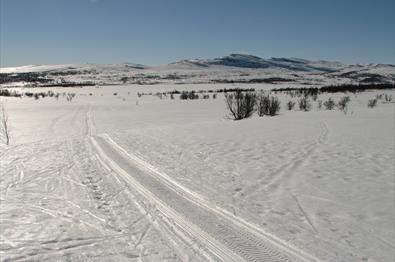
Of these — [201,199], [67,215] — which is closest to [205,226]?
[201,199]

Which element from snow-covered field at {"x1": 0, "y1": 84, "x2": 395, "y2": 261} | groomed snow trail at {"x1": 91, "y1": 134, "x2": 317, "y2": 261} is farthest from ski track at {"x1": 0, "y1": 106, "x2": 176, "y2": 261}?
groomed snow trail at {"x1": 91, "y1": 134, "x2": 317, "y2": 261}

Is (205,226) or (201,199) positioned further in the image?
(201,199)

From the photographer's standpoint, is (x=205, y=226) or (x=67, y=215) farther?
(x=67, y=215)

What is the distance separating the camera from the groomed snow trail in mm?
5160

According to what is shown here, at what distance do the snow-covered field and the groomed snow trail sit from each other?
0.06ft

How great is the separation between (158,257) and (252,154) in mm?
6802

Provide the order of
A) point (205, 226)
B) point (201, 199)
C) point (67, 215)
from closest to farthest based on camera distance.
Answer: point (205, 226)
point (67, 215)
point (201, 199)

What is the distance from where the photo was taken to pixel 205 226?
19.9 ft

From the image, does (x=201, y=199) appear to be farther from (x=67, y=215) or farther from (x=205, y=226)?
(x=67, y=215)

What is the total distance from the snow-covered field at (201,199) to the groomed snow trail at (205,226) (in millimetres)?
17

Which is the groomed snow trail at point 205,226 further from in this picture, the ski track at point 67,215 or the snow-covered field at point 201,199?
the ski track at point 67,215

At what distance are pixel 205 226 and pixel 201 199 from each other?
1.42m

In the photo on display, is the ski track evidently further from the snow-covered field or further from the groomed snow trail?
the groomed snow trail

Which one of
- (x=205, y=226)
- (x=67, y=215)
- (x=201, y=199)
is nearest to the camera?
(x=205, y=226)
